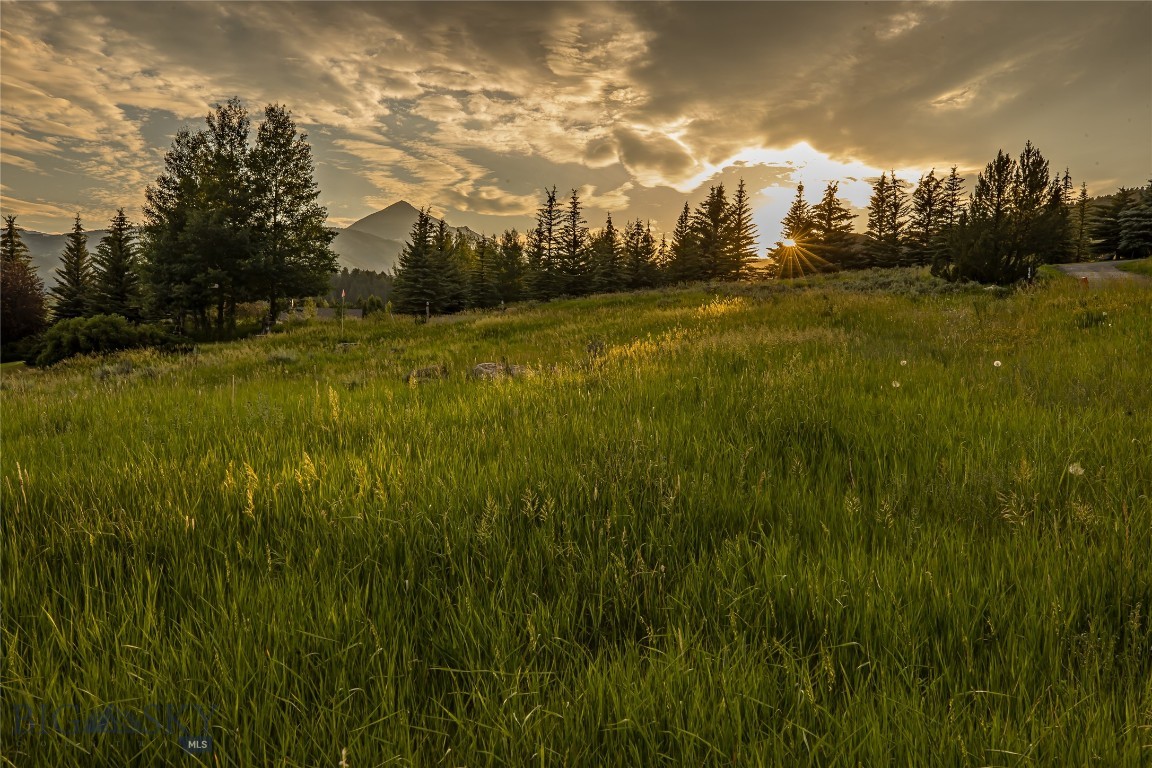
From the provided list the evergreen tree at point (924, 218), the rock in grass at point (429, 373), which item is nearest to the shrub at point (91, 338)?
the rock in grass at point (429, 373)

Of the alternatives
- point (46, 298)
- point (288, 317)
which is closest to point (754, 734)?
point (288, 317)

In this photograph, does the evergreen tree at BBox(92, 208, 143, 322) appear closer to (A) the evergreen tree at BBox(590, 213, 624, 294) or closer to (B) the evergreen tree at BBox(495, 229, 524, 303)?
(B) the evergreen tree at BBox(495, 229, 524, 303)

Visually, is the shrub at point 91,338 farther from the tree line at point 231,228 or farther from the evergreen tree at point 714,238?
the evergreen tree at point 714,238

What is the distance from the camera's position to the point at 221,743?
3.99 ft

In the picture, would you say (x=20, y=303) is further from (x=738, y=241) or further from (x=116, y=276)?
(x=738, y=241)

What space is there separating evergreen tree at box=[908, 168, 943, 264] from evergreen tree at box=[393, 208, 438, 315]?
6085 cm

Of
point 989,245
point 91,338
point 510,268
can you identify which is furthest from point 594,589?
point 510,268

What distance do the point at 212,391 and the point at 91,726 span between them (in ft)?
21.0

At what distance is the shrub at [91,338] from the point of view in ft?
76.1

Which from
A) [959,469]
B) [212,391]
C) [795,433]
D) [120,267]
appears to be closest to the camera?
[959,469]

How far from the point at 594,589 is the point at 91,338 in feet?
108

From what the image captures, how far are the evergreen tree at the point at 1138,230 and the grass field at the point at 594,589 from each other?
253 ft

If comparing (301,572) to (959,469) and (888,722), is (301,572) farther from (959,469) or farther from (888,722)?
(959,469)

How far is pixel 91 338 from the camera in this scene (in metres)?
24.1
